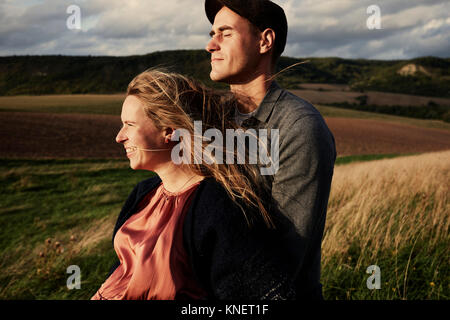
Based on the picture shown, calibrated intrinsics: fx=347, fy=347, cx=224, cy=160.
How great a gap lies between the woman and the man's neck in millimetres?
134

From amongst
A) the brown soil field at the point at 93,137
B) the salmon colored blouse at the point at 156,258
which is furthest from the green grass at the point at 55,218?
the salmon colored blouse at the point at 156,258

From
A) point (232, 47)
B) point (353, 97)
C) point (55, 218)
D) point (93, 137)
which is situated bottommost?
point (55, 218)

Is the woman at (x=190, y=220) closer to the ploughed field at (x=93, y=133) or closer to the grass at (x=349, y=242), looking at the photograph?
the grass at (x=349, y=242)

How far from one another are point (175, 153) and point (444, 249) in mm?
3589

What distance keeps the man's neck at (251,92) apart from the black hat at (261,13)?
0.72 feet

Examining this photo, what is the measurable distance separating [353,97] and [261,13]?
2162 inches

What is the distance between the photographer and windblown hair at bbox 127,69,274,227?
1655mm

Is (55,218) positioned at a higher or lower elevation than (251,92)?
lower

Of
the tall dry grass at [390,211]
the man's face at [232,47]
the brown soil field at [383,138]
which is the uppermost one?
the man's face at [232,47]

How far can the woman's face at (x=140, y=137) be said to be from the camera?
1.68 metres

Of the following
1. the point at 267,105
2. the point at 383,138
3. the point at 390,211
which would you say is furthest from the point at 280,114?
the point at 383,138

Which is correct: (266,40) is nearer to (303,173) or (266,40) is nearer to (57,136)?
(303,173)

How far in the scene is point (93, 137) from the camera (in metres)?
23.6

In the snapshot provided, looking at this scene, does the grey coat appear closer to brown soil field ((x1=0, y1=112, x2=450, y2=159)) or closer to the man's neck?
the man's neck
